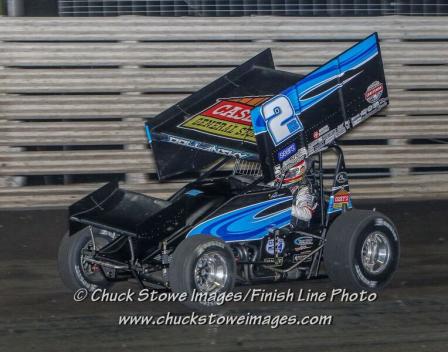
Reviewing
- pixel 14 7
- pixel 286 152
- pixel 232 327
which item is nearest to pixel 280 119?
pixel 286 152

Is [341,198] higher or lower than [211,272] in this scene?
higher

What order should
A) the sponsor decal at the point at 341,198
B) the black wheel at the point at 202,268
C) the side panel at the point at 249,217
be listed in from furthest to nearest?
the sponsor decal at the point at 341,198 → the side panel at the point at 249,217 → the black wheel at the point at 202,268

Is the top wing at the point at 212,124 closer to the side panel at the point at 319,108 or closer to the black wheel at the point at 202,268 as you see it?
the side panel at the point at 319,108

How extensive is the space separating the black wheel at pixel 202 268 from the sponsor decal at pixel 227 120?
1126 millimetres

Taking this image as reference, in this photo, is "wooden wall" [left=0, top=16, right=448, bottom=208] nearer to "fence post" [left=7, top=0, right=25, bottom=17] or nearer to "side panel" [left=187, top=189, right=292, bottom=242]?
"fence post" [left=7, top=0, right=25, bottom=17]

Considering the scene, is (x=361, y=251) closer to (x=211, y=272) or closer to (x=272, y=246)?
(x=272, y=246)

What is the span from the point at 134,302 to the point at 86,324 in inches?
27.7

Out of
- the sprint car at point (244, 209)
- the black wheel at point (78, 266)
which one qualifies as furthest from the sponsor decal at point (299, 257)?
the black wheel at point (78, 266)

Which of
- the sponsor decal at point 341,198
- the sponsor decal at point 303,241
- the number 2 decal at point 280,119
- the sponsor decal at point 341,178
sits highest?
the number 2 decal at point 280,119

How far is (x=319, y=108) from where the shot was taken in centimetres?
786

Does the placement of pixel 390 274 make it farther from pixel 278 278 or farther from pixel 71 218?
pixel 71 218

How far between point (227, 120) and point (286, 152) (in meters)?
0.85

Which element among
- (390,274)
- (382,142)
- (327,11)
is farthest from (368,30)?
(390,274)

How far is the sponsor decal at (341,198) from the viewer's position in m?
8.20
